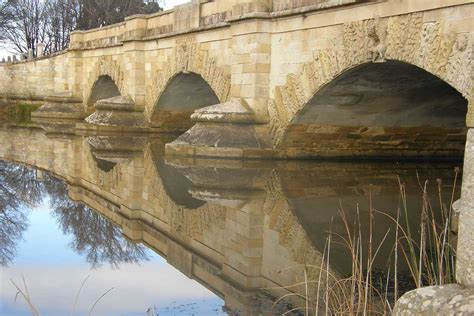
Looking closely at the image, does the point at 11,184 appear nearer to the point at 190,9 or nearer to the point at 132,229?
the point at 132,229

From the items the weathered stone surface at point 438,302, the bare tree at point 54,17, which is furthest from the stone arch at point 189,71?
the bare tree at point 54,17

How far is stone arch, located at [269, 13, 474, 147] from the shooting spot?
23.2ft

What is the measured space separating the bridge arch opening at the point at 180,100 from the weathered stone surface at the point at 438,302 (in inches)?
556

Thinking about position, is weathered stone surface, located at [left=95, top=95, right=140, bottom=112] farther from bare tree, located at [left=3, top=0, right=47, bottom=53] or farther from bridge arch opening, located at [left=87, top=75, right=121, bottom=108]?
bare tree, located at [left=3, top=0, right=47, bottom=53]

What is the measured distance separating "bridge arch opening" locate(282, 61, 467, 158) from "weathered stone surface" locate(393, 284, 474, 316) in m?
6.98

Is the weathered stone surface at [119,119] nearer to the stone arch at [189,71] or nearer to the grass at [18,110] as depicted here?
the stone arch at [189,71]

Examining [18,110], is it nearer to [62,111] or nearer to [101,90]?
[62,111]

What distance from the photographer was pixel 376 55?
27.8 ft

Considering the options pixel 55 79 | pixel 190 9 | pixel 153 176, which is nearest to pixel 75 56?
pixel 55 79

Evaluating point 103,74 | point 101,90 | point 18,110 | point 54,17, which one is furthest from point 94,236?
point 54,17

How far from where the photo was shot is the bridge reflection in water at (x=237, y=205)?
186 inches

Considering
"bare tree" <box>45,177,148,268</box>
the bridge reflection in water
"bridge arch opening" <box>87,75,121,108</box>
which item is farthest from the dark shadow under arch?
"bridge arch opening" <box>87,75,121,108</box>

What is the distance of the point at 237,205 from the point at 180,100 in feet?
35.4

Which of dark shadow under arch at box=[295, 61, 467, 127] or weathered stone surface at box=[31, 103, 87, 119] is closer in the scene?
dark shadow under arch at box=[295, 61, 467, 127]
